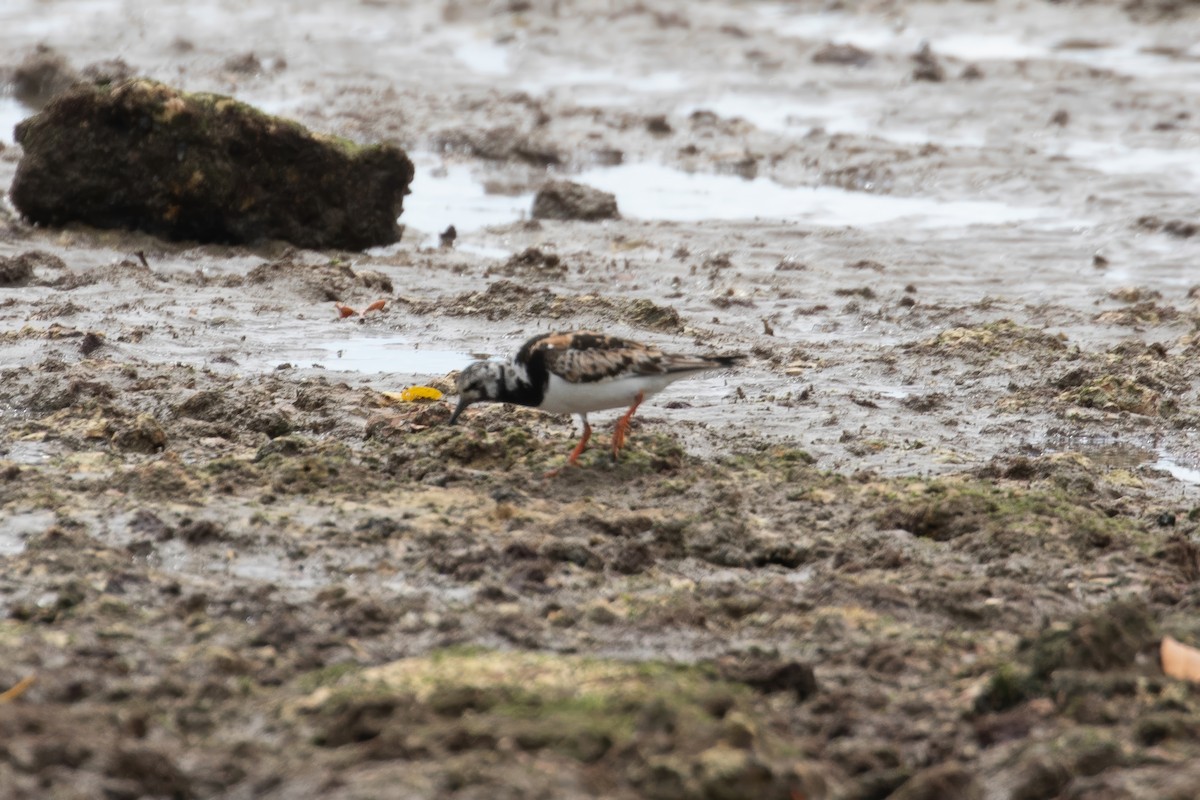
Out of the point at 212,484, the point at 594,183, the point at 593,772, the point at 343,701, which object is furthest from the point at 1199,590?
the point at 594,183

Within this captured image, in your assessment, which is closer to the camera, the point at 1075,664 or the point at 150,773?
the point at 150,773

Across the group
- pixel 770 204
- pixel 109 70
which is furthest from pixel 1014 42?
pixel 109 70

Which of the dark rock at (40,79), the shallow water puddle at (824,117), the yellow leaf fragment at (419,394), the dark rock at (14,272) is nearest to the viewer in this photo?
the yellow leaf fragment at (419,394)

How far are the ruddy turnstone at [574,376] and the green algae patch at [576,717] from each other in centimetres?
247

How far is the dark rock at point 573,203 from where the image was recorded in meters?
13.3

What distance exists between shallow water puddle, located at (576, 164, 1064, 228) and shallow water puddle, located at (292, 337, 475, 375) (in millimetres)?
4853

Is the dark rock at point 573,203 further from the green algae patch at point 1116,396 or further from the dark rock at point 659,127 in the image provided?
the green algae patch at point 1116,396

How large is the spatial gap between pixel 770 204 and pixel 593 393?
7.76 m

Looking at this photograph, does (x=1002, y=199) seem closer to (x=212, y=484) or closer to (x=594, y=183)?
(x=594, y=183)

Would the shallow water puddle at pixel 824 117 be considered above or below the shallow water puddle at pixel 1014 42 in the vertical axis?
below

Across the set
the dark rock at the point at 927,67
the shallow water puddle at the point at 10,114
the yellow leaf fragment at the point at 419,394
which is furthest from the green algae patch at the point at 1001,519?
the dark rock at the point at 927,67

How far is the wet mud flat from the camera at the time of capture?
4.16m

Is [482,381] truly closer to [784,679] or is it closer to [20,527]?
[20,527]

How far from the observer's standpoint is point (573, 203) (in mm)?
13297
